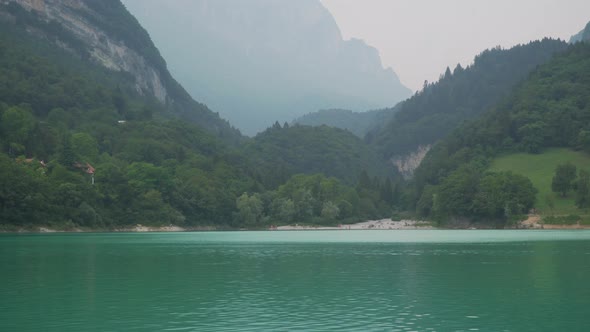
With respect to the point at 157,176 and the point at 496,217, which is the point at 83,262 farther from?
the point at 496,217

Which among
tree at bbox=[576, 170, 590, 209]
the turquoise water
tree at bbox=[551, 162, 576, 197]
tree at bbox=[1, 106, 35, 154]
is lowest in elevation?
the turquoise water

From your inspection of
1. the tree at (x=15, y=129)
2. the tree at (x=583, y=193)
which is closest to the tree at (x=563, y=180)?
the tree at (x=583, y=193)

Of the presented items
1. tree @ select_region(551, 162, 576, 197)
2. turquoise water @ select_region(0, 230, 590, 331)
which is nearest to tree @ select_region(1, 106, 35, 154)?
turquoise water @ select_region(0, 230, 590, 331)

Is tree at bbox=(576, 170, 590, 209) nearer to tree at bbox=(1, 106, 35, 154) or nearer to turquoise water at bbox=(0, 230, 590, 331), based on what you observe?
turquoise water at bbox=(0, 230, 590, 331)

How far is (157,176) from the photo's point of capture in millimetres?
188750

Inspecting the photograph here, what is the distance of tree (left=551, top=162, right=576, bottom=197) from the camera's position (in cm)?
17707

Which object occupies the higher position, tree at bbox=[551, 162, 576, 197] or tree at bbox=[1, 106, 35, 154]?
tree at bbox=[1, 106, 35, 154]

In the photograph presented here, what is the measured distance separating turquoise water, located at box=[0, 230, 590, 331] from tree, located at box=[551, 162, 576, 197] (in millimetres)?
119191

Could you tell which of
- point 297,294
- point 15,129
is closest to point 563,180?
point 15,129

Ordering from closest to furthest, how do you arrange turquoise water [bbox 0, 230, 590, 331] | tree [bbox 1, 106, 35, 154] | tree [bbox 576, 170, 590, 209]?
turquoise water [bbox 0, 230, 590, 331] → tree [bbox 576, 170, 590, 209] → tree [bbox 1, 106, 35, 154]

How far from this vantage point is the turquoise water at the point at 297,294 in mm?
30562

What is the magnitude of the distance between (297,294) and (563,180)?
154972 millimetres

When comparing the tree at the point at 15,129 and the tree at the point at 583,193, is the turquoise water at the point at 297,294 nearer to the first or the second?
the tree at the point at 583,193

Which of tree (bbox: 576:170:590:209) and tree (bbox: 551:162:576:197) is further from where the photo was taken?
tree (bbox: 551:162:576:197)
